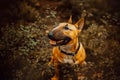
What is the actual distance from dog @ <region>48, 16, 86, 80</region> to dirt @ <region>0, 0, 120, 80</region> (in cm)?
4

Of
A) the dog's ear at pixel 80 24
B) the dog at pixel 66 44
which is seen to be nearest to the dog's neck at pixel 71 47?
the dog at pixel 66 44

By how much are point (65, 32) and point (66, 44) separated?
4.8 inches

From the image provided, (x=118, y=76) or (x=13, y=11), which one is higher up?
(x=13, y=11)

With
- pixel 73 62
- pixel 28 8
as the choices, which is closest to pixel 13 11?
pixel 28 8

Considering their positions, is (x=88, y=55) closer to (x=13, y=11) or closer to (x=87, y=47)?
(x=87, y=47)

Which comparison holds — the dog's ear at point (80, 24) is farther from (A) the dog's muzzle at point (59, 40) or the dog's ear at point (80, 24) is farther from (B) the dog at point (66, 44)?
(A) the dog's muzzle at point (59, 40)

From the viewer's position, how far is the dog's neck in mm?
9961

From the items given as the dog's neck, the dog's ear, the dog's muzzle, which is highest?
the dog's ear

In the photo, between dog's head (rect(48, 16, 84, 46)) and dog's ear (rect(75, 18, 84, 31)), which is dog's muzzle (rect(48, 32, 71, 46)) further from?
dog's ear (rect(75, 18, 84, 31))

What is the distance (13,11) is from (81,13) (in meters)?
0.68

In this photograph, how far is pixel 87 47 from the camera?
9984 mm

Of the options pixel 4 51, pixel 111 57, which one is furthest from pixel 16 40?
pixel 111 57

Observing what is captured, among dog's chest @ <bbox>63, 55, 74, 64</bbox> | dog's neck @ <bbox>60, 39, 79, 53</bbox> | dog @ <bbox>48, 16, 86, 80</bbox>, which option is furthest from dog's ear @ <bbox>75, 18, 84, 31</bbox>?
dog's chest @ <bbox>63, 55, 74, 64</bbox>

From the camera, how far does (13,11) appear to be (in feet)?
33.0
